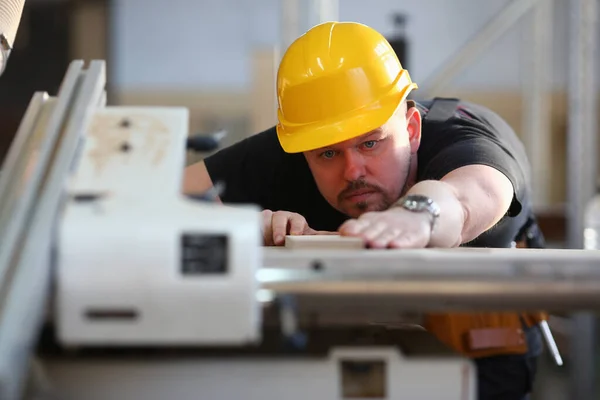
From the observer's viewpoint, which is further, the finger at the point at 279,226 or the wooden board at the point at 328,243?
the finger at the point at 279,226

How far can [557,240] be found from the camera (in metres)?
3.87

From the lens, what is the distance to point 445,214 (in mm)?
1202

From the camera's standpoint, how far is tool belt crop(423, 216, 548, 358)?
1.52 metres

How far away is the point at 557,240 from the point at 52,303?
130 inches

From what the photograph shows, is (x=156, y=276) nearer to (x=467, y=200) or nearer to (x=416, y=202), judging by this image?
(x=416, y=202)

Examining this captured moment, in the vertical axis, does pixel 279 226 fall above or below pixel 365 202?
below

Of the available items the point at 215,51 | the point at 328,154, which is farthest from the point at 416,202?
the point at 215,51

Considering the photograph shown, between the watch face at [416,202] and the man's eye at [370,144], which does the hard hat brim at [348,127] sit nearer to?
the man's eye at [370,144]

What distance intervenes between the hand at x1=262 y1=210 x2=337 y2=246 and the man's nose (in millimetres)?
226

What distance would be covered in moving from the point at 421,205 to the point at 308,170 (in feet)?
2.85

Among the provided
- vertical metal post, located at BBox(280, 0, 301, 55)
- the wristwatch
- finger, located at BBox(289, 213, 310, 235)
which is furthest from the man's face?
vertical metal post, located at BBox(280, 0, 301, 55)

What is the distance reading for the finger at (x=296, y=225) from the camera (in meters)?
1.48

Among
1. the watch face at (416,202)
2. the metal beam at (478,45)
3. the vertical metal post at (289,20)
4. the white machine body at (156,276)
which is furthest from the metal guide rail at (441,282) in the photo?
the metal beam at (478,45)

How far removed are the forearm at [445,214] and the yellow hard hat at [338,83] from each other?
389 millimetres
